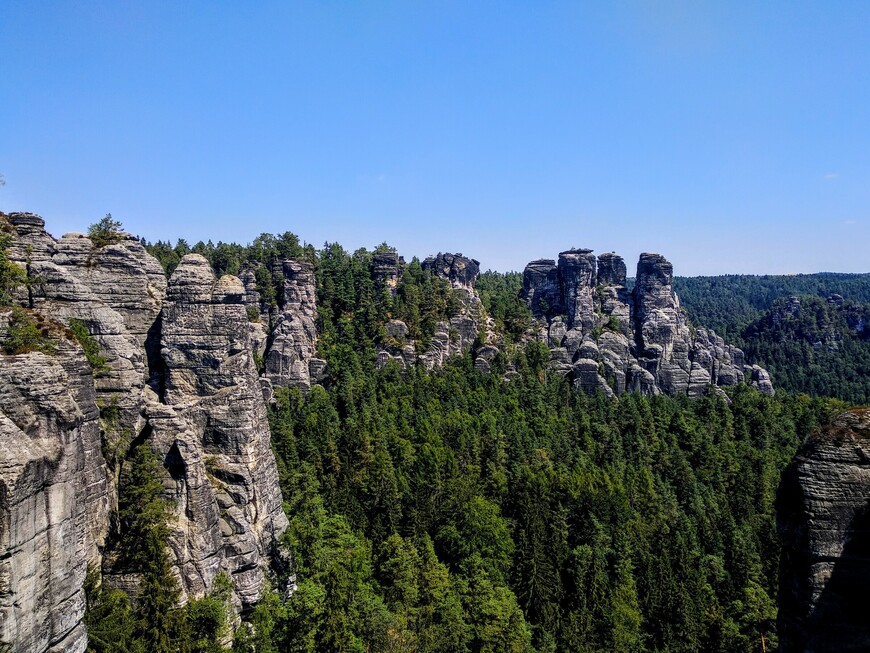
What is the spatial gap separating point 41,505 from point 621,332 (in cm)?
8667

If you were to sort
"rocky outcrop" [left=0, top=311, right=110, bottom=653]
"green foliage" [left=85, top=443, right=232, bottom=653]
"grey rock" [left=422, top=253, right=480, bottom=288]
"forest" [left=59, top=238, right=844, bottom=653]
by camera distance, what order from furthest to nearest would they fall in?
1. "grey rock" [left=422, top=253, right=480, bottom=288]
2. "forest" [left=59, top=238, right=844, bottom=653]
3. "green foliage" [left=85, top=443, right=232, bottom=653]
4. "rocky outcrop" [left=0, top=311, right=110, bottom=653]

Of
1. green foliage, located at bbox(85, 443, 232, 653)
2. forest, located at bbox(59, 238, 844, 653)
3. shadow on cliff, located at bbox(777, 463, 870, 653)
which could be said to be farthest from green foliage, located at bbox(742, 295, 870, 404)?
green foliage, located at bbox(85, 443, 232, 653)

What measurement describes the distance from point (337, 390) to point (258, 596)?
35828mm

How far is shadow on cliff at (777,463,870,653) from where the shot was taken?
13.8 meters

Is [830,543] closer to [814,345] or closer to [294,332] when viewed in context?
[294,332]

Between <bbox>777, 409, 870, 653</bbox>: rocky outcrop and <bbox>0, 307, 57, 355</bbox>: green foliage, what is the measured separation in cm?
2479

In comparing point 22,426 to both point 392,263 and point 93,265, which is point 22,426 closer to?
point 93,265

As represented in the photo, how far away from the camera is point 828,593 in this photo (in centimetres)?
1405

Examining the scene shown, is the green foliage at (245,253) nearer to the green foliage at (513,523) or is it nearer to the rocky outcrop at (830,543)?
the green foliage at (513,523)

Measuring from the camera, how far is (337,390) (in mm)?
65000

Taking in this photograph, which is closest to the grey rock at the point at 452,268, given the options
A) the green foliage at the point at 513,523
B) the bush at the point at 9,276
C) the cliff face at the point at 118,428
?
the green foliage at the point at 513,523

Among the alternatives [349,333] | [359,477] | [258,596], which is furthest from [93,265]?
[349,333]

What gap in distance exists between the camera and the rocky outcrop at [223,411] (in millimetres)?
29578

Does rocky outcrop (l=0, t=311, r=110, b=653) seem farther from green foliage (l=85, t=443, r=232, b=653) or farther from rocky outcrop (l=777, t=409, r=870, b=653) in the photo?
rocky outcrop (l=777, t=409, r=870, b=653)
